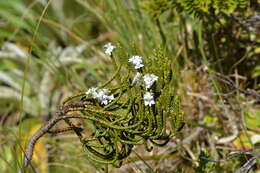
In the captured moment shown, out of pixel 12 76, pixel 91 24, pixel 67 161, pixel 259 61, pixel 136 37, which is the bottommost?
pixel 67 161

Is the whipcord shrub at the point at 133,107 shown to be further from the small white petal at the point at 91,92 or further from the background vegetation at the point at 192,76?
the background vegetation at the point at 192,76

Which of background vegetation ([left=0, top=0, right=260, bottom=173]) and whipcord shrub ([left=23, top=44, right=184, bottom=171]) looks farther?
background vegetation ([left=0, top=0, right=260, bottom=173])

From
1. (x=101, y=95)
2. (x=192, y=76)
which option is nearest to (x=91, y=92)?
(x=101, y=95)

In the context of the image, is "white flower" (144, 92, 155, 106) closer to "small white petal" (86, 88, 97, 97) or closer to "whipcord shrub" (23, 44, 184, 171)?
"whipcord shrub" (23, 44, 184, 171)

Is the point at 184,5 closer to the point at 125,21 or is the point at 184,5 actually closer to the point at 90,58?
the point at 125,21

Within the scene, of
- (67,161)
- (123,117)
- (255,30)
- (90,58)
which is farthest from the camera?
(90,58)

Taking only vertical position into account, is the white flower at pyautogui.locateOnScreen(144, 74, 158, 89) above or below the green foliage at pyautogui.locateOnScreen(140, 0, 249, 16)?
below

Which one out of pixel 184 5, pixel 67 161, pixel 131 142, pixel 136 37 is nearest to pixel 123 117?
pixel 131 142

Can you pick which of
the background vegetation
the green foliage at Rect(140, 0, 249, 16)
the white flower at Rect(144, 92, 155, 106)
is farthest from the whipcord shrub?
the green foliage at Rect(140, 0, 249, 16)

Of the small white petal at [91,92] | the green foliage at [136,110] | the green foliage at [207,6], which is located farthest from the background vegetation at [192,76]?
the small white petal at [91,92]
